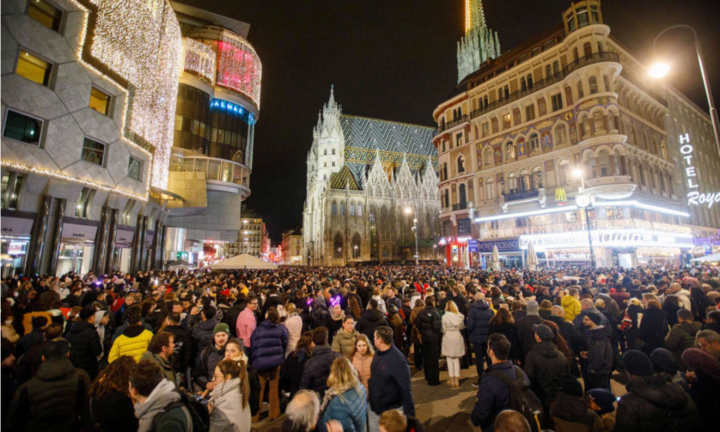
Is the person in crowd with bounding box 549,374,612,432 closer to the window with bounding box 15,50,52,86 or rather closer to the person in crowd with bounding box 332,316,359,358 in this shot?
the person in crowd with bounding box 332,316,359,358

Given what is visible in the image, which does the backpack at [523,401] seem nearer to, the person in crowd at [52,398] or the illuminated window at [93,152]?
the person in crowd at [52,398]

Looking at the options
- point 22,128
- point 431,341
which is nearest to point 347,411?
point 431,341

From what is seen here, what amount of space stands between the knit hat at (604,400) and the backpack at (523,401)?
944 mm

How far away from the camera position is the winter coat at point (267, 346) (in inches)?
204

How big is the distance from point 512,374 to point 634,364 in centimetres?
132

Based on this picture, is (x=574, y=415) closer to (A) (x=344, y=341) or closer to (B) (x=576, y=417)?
(B) (x=576, y=417)

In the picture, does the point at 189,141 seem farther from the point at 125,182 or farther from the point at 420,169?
the point at 420,169

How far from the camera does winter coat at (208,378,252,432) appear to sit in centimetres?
310

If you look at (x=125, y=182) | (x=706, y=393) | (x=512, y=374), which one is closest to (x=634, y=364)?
(x=706, y=393)

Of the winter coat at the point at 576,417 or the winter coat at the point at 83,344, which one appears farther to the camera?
the winter coat at the point at 83,344

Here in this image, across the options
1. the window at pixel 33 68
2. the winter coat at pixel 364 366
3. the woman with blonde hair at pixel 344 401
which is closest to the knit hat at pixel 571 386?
the winter coat at pixel 364 366

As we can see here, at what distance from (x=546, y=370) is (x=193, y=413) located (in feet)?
13.0

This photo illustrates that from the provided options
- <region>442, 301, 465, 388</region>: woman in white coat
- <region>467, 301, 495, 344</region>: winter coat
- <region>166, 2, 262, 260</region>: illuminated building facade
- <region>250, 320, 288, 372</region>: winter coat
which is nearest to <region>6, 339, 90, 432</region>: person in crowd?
<region>250, 320, 288, 372</region>: winter coat

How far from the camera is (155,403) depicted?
2.69 meters
